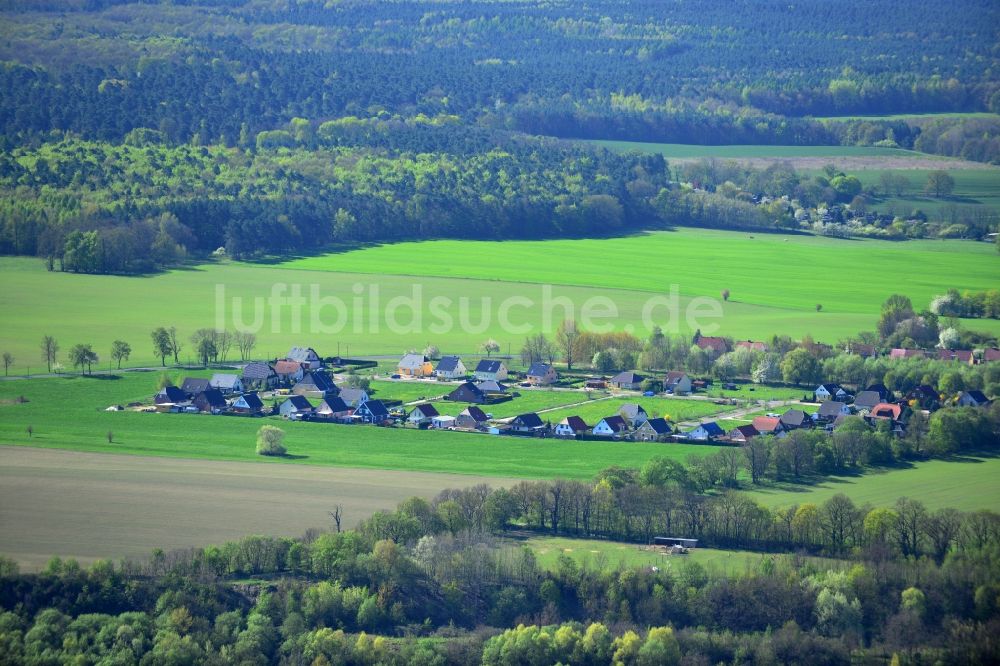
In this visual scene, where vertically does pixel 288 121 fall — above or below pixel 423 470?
above

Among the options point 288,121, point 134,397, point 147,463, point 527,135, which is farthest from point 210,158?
point 147,463

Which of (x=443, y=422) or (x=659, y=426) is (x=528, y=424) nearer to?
(x=443, y=422)

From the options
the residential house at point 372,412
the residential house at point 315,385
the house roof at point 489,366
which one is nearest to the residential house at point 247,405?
the residential house at point 315,385

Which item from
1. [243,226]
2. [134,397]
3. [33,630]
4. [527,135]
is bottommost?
[33,630]

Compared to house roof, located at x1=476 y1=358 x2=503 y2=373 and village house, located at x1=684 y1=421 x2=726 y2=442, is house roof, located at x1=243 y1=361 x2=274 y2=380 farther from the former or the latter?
village house, located at x1=684 y1=421 x2=726 y2=442

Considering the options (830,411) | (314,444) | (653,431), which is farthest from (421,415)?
(830,411)

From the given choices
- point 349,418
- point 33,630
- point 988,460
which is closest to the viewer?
point 33,630

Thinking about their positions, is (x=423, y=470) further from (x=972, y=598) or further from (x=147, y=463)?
(x=972, y=598)
